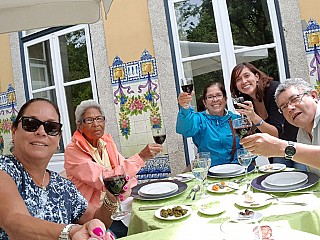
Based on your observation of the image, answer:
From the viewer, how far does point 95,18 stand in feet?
8.02

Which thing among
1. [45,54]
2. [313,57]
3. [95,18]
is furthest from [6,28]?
[45,54]

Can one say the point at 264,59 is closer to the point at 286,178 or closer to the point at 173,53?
the point at 173,53

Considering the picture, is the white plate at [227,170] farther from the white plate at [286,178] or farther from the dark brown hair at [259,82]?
the dark brown hair at [259,82]

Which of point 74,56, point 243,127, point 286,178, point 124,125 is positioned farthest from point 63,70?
point 286,178

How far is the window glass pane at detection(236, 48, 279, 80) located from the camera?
408 centimetres

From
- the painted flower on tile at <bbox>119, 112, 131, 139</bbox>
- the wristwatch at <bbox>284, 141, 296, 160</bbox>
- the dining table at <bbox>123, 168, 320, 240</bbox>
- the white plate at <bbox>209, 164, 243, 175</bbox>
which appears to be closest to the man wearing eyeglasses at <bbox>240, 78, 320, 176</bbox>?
the wristwatch at <bbox>284, 141, 296, 160</bbox>

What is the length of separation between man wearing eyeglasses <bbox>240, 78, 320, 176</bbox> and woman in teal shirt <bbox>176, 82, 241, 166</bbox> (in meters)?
0.94

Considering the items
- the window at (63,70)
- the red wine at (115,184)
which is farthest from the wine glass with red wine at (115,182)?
the window at (63,70)

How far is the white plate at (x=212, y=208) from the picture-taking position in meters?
1.57

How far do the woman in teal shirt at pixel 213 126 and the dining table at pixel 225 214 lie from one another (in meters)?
1.09

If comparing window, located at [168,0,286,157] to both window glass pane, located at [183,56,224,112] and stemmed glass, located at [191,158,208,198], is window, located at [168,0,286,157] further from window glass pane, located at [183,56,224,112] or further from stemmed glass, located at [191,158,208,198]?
stemmed glass, located at [191,158,208,198]

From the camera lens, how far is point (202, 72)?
4488 mm

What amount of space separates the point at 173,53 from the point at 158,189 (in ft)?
8.98

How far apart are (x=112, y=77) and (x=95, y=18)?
2383 mm
